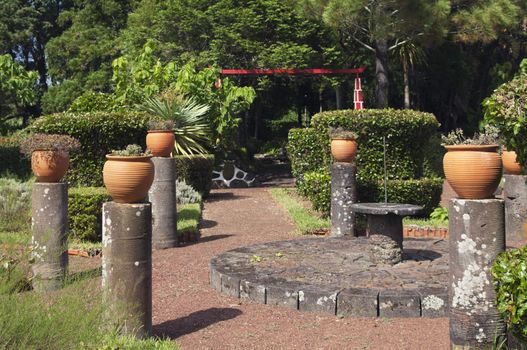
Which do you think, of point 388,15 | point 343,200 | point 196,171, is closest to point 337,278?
point 343,200

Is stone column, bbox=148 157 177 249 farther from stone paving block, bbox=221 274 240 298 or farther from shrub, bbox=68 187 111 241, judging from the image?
stone paving block, bbox=221 274 240 298

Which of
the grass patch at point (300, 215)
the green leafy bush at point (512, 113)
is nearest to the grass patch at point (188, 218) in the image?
the grass patch at point (300, 215)

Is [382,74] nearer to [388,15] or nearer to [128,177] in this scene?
[388,15]

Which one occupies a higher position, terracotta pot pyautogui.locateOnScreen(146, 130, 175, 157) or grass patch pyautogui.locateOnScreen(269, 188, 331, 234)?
terracotta pot pyautogui.locateOnScreen(146, 130, 175, 157)

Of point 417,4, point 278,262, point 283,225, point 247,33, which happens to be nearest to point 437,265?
point 278,262

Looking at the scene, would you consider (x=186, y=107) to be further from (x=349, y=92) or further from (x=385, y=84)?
(x=349, y=92)

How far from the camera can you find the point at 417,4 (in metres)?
18.1

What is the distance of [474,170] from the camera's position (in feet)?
12.9

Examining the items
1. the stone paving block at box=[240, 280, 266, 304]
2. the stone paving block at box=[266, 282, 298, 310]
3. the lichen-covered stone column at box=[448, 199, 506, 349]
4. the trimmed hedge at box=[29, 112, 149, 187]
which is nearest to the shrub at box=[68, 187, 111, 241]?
the trimmed hedge at box=[29, 112, 149, 187]

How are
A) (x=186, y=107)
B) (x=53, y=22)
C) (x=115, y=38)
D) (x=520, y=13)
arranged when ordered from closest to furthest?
1. (x=186, y=107)
2. (x=520, y=13)
3. (x=115, y=38)
4. (x=53, y=22)

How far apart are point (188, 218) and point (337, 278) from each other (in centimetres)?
565

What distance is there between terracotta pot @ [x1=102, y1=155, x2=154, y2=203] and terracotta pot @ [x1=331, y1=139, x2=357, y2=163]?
4.82 metres

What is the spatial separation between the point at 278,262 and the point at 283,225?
426 centimetres

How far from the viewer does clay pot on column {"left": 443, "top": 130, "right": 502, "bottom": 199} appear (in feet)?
13.0
